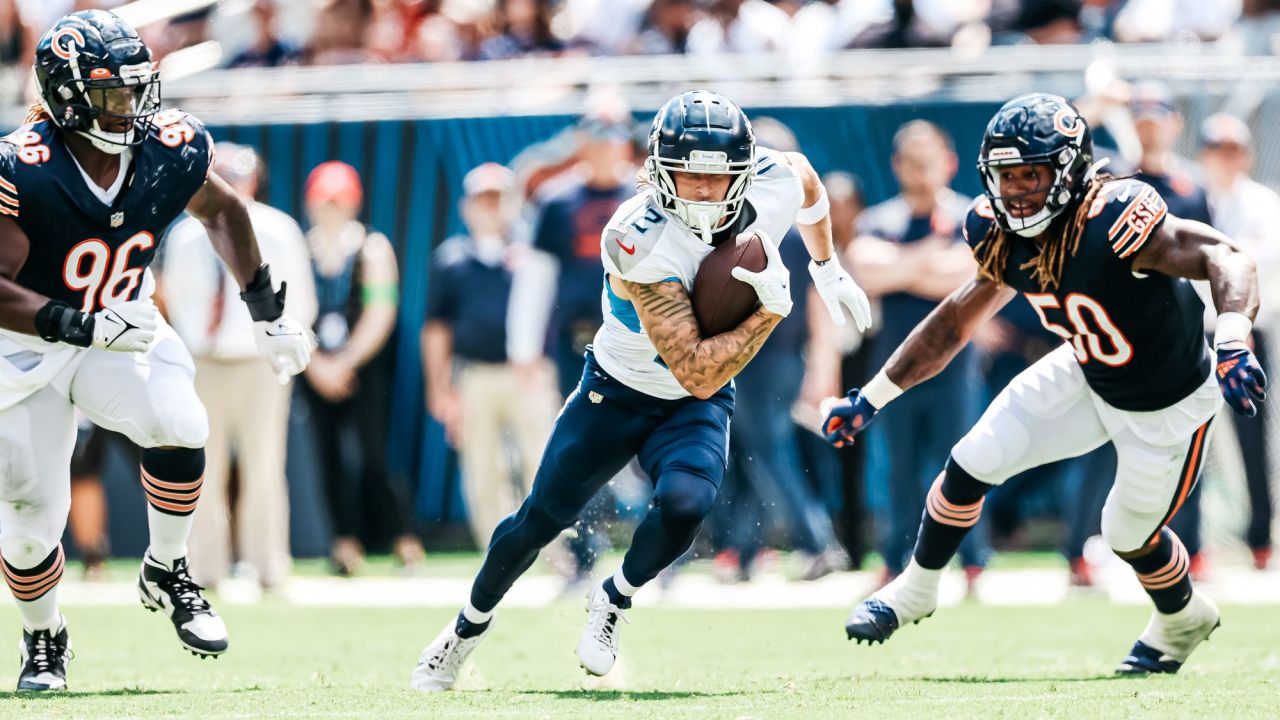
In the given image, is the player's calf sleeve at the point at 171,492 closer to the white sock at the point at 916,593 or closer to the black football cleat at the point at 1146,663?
the white sock at the point at 916,593

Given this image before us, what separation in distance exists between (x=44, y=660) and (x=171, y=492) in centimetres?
73

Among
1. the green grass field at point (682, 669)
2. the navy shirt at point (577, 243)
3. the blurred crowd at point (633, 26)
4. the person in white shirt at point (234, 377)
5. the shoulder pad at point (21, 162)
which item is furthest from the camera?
the blurred crowd at point (633, 26)

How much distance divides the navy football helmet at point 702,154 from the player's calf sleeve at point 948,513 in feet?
4.35

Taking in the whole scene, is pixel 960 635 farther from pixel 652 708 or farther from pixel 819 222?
pixel 652 708

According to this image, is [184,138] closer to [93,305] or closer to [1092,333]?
[93,305]

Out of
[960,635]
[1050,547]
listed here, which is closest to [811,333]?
[1050,547]

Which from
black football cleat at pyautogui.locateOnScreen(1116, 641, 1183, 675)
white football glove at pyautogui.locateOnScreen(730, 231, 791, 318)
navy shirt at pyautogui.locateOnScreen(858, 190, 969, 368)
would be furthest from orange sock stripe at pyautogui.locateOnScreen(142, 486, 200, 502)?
navy shirt at pyautogui.locateOnScreen(858, 190, 969, 368)

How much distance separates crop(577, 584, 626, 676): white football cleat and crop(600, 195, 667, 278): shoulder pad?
107 cm

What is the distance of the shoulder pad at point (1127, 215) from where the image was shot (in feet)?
19.6

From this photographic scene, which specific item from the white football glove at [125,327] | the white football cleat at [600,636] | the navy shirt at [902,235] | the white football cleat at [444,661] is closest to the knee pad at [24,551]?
the white football glove at [125,327]

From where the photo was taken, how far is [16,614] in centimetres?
921

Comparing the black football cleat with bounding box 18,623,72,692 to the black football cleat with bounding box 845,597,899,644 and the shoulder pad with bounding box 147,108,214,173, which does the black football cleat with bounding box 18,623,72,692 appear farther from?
the black football cleat with bounding box 845,597,899,644

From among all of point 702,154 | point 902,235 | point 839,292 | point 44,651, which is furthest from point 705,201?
point 902,235

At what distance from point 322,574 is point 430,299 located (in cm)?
182
